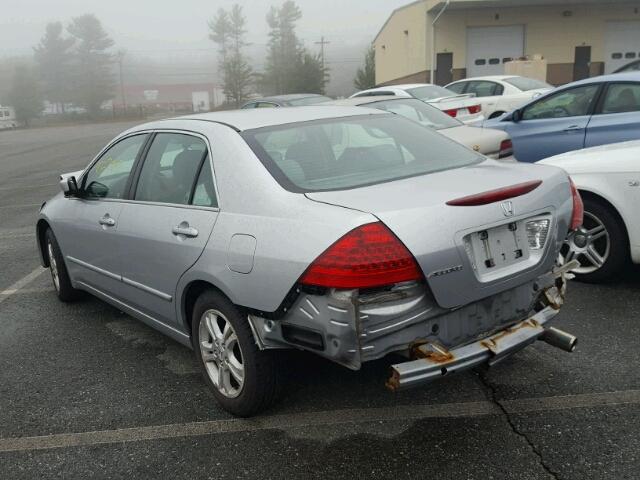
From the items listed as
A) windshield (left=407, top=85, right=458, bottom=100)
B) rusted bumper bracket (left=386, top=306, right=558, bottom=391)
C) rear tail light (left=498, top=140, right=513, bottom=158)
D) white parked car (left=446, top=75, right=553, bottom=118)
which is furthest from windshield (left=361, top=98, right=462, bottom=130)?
white parked car (left=446, top=75, right=553, bottom=118)

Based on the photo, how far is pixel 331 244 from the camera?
2.66m

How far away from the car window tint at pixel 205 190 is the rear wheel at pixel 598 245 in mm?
2779

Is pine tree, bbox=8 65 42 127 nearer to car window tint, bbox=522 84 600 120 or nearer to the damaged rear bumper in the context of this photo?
car window tint, bbox=522 84 600 120

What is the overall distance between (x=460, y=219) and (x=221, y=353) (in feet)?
4.64

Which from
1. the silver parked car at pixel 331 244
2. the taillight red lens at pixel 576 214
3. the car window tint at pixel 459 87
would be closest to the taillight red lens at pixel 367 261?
the silver parked car at pixel 331 244

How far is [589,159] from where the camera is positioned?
4969 mm

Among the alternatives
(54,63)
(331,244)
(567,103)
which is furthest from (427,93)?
(54,63)

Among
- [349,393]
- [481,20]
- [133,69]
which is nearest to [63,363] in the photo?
[349,393]

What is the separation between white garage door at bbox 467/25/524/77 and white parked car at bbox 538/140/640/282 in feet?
99.8

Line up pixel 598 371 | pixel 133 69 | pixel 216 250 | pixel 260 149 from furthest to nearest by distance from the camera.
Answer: pixel 133 69, pixel 598 371, pixel 260 149, pixel 216 250

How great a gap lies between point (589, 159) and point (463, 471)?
3.12m

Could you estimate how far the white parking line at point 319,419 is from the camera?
10.5 ft

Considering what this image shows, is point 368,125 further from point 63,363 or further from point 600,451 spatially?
point 63,363

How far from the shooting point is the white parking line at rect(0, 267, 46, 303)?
5.69m
